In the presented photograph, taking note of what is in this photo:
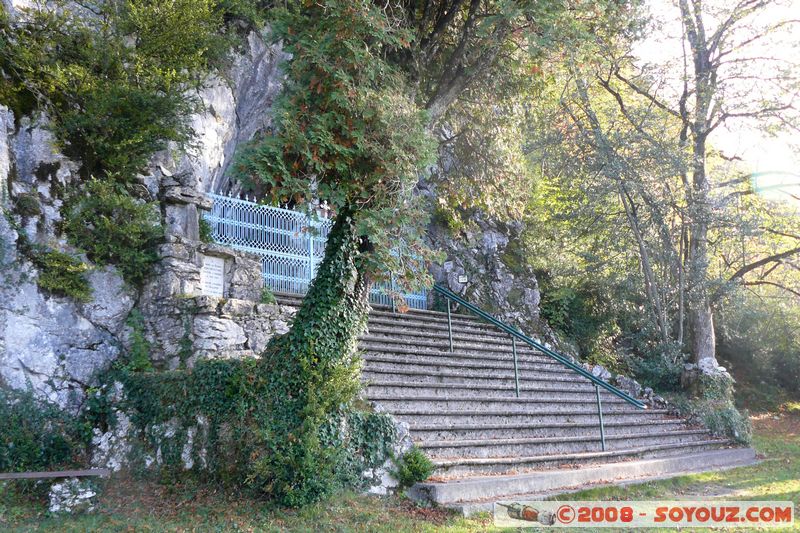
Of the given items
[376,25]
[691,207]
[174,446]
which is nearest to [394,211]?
[376,25]

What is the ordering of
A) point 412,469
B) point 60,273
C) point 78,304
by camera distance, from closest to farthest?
point 412,469 → point 60,273 → point 78,304

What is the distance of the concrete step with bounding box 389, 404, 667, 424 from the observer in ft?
28.3

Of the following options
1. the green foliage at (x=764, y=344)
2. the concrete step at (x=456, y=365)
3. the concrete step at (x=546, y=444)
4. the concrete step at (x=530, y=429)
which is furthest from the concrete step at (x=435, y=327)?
the green foliage at (x=764, y=344)

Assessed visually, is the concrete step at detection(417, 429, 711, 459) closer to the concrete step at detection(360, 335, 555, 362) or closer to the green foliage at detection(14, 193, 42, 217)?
the concrete step at detection(360, 335, 555, 362)

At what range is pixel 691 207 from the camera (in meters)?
14.2

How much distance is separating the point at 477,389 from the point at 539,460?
1.78 meters

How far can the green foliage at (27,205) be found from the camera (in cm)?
783

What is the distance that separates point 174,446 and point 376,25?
17.1ft

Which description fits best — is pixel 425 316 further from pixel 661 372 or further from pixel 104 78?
pixel 104 78

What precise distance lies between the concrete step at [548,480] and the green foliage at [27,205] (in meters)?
5.42

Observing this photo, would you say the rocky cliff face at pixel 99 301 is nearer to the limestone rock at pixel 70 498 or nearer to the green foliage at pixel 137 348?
the green foliage at pixel 137 348

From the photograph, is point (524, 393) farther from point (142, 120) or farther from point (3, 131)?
point (3, 131)

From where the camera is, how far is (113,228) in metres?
8.30

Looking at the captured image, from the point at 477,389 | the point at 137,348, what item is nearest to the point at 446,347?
the point at 477,389
